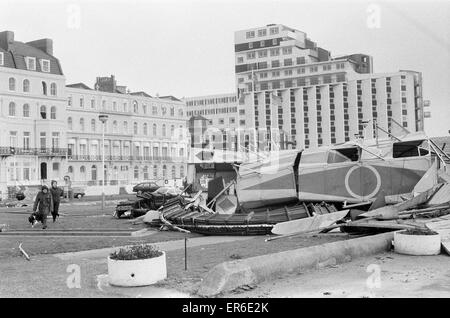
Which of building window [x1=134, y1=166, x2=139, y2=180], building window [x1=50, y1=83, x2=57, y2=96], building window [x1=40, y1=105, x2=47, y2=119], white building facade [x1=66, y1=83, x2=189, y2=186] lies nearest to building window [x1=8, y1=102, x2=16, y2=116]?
building window [x1=40, y1=105, x2=47, y2=119]

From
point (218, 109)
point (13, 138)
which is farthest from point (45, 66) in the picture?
point (218, 109)

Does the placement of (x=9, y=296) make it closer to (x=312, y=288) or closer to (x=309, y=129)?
(x=312, y=288)

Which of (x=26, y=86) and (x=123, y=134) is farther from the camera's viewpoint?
(x=123, y=134)

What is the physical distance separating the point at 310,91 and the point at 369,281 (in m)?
137

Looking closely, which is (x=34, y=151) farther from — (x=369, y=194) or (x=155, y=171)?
(x=369, y=194)

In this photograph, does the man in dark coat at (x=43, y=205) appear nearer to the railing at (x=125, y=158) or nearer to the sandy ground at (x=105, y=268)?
the sandy ground at (x=105, y=268)

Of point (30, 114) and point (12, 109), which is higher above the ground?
point (12, 109)

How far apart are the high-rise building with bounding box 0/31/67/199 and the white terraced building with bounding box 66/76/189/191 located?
14.1ft

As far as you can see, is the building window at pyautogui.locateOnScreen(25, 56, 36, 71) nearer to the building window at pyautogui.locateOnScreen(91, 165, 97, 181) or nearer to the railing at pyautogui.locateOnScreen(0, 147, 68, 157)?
the railing at pyautogui.locateOnScreen(0, 147, 68, 157)

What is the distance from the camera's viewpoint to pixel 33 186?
6612cm

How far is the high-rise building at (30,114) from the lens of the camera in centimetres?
6838

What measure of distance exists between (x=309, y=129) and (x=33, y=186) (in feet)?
305

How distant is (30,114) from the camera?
7212 centimetres

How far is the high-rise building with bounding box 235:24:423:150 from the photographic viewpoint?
137 metres
